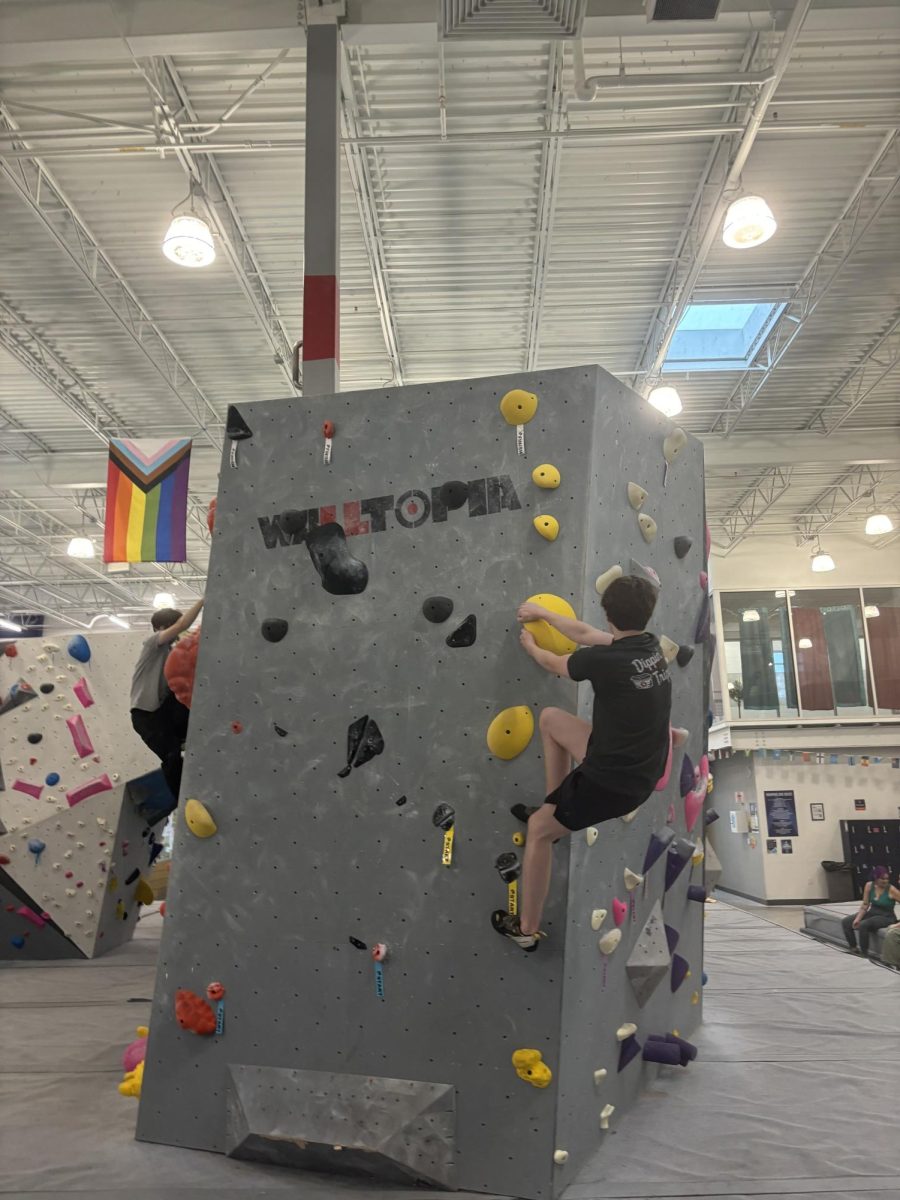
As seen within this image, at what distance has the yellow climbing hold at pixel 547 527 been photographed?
3.17m

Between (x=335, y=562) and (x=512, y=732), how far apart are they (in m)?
0.96

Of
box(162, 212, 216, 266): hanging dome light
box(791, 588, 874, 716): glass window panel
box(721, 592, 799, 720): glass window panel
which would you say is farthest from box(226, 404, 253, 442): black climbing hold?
box(791, 588, 874, 716): glass window panel

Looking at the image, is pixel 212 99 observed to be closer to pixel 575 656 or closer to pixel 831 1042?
pixel 575 656

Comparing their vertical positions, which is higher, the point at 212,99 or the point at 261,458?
the point at 212,99

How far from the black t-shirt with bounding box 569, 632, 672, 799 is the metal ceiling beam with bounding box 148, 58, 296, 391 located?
571 centimetres

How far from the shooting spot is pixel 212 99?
670 centimetres

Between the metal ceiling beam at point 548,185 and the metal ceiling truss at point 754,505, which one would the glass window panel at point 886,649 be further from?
the metal ceiling beam at point 548,185

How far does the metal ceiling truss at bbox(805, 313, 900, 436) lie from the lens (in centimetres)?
1017

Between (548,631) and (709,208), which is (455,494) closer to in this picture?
(548,631)

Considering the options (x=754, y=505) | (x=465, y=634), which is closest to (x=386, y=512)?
(x=465, y=634)

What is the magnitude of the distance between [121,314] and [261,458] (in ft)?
20.2

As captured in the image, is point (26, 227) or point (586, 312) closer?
point (26, 227)

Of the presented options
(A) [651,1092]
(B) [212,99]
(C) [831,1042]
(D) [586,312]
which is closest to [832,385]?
(D) [586,312]

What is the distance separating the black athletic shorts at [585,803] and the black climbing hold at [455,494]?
1.11 m
